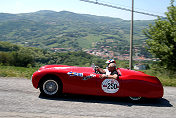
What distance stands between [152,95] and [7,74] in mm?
6721

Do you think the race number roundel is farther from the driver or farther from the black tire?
the black tire

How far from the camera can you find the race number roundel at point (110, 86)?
547cm

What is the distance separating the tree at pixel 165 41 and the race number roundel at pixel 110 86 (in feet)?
42.9

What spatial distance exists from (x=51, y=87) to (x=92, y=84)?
4.15ft

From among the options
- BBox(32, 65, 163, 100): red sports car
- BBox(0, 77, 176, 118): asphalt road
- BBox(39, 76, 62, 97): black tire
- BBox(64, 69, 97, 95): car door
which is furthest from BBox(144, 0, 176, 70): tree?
BBox(39, 76, 62, 97): black tire

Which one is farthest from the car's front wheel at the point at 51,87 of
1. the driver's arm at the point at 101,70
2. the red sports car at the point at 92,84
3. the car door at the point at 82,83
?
the driver's arm at the point at 101,70

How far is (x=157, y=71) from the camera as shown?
1872 centimetres

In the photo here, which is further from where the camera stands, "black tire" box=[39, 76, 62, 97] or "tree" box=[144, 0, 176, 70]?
"tree" box=[144, 0, 176, 70]

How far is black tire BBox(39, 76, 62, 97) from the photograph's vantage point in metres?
5.53

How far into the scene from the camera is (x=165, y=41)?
57.9 ft

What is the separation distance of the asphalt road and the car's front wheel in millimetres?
205

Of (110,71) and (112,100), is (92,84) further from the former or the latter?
(112,100)

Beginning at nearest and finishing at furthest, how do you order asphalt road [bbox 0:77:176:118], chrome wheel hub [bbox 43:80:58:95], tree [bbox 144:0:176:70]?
1. asphalt road [bbox 0:77:176:118]
2. chrome wheel hub [bbox 43:80:58:95]
3. tree [bbox 144:0:176:70]

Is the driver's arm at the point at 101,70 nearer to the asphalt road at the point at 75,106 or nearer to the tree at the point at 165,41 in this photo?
the asphalt road at the point at 75,106
